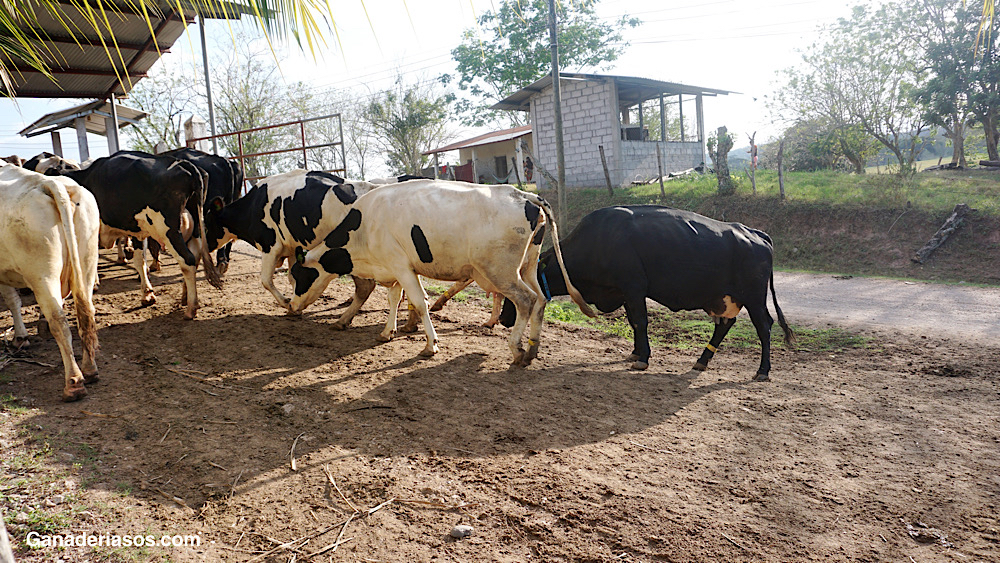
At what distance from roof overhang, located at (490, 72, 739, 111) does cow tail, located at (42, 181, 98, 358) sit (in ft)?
61.0

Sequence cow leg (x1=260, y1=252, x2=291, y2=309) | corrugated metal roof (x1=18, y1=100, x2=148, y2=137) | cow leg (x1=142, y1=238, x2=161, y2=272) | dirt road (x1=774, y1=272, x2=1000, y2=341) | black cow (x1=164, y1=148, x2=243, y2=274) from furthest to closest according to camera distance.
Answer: corrugated metal roof (x1=18, y1=100, x2=148, y2=137), cow leg (x1=142, y1=238, x2=161, y2=272), black cow (x1=164, y1=148, x2=243, y2=274), dirt road (x1=774, y1=272, x2=1000, y2=341), cow leg (x1=260, y1=252, x2=291, y2=309)

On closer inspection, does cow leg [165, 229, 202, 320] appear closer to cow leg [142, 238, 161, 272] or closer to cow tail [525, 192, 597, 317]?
cow leg [142, 238, 161, 272]

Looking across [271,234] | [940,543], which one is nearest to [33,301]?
[271,234]

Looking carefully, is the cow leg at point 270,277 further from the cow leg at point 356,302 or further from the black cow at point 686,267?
the black cow at point 686,267

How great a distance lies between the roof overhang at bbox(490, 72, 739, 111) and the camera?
21938 mm

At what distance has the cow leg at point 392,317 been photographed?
22.8 ft

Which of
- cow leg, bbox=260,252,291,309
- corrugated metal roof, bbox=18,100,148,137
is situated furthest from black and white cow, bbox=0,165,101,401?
corrugated metal roof, bbox=18,100,148,137

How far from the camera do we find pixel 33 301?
7.97 meters

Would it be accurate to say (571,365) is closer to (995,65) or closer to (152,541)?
(152,541)

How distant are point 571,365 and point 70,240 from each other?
14.9ft

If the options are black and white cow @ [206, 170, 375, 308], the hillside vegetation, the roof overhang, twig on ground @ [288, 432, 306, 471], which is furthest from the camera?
the roof overhang

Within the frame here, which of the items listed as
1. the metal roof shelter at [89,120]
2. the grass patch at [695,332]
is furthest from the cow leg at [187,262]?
the metal roof shelter at [89,120]

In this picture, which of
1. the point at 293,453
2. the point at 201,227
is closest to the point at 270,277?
the point at 201,227

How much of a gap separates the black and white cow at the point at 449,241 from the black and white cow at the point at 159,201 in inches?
74.6
